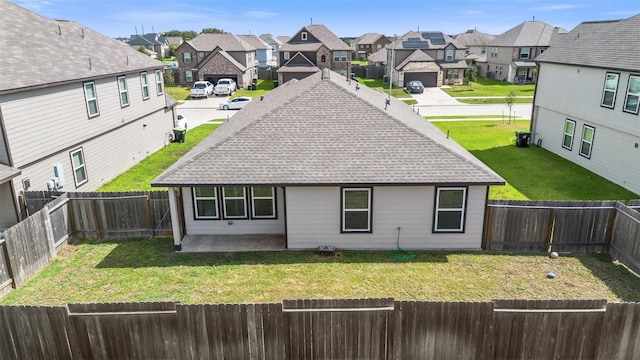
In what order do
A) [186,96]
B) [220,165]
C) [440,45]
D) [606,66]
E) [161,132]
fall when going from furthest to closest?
[440,45]
[186,96]
[161,132]
[606,66]
[220,165]

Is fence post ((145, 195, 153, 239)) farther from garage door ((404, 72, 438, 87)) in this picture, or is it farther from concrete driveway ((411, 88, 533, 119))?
garage door ((404, 72, 438, 87))

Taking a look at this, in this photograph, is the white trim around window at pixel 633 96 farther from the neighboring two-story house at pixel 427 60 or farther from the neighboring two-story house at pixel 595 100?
the neighboring two-story house at pixel 427 60

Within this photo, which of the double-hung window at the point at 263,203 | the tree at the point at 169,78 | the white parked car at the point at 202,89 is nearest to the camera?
the double-hung window at the point at 263,203

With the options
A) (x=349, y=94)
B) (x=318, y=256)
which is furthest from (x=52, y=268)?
(x=349, y=94)

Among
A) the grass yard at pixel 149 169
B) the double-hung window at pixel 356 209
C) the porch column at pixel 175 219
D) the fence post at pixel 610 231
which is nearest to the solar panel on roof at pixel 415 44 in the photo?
the grass yard at pixel 149 169

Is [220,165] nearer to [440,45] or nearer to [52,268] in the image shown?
[52,268]

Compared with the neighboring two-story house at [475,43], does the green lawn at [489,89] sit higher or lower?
lower

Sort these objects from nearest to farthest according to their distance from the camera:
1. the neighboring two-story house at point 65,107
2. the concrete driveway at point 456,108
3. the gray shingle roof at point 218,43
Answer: the neighboring two-story house at point 65,107 < the concrete driveway at point 456,108 < the gray shingle roof at point 218,43
